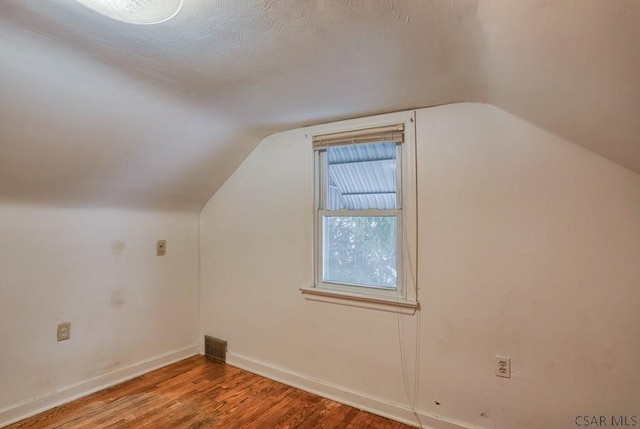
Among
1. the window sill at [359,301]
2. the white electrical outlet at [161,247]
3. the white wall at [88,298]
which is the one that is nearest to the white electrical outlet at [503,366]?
the window sill at [359,301]

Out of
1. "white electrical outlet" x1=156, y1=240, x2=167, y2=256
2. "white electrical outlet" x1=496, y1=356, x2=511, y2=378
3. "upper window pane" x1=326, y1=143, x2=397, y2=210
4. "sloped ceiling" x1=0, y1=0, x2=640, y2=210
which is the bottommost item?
"white electrical outlet" x1=496, y1=356, x2=511, y2=378

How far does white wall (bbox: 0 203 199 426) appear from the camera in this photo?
2160 millimetres

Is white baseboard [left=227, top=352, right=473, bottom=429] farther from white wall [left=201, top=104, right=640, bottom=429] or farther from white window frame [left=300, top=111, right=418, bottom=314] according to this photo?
white window frame [left=300, top=111, right=418, bottom=314]

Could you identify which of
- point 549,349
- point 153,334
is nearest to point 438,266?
point 549,349

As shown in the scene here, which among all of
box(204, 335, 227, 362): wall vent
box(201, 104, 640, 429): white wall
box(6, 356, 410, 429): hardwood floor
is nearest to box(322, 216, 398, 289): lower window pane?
box(201, 104, 640, 429): white wall

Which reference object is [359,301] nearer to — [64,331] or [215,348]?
[215,348]

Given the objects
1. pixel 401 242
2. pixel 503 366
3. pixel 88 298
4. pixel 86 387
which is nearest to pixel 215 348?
pixel 86 387

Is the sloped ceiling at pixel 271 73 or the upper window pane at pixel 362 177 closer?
the sloped ceiling at pixel 271 73

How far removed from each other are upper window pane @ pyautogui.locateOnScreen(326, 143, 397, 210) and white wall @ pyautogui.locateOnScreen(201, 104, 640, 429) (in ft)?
0.66

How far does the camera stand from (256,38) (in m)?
1.38

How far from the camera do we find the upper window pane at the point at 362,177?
2336mm

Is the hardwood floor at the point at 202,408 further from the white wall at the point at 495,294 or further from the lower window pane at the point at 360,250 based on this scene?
the lower window pane at the point at 360,250

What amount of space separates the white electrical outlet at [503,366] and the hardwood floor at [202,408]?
2.30 ft

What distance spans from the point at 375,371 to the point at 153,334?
197 centimetres
